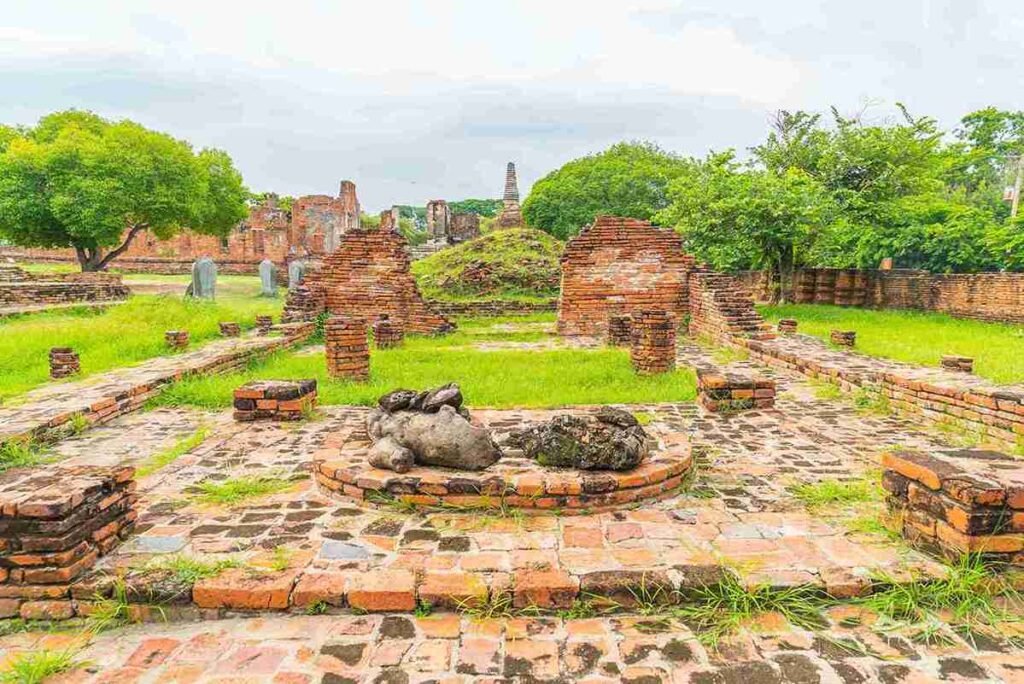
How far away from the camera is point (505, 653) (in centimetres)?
Answer: 253

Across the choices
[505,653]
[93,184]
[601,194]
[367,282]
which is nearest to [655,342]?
[505,653]

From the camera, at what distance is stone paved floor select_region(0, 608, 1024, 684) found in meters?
2.38

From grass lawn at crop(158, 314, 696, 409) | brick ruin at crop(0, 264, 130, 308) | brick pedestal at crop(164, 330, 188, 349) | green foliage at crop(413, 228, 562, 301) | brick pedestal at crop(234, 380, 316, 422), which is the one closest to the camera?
→ brick pedestal at crop(234, 380, 316, 422)

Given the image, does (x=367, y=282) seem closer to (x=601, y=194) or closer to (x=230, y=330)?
(x=230, y=330)

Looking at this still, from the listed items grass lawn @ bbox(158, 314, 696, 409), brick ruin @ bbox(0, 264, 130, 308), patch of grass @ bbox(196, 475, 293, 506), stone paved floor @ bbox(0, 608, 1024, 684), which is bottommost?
stone paved floor @ bbox(0, 608, 1024, 684)

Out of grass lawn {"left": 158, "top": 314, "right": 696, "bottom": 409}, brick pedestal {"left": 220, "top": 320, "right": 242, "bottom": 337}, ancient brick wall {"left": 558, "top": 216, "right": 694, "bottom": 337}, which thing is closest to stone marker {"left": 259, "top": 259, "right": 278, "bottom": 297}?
brick pedestal {"left": 220, "top": 320, "right": 242, "bottom": 337}

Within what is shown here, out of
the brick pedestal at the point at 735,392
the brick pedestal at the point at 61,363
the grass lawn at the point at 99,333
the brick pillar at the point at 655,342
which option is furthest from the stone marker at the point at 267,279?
the brick pedestal at the point at 735,392

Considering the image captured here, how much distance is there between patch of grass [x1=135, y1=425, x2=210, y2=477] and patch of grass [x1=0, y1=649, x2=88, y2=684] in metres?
2.22

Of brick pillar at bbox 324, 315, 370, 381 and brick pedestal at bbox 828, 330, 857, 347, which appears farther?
brick pedestal at bbox 828, 330, 857, 347

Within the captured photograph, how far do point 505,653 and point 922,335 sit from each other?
12.9 m

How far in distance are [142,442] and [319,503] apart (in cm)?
269

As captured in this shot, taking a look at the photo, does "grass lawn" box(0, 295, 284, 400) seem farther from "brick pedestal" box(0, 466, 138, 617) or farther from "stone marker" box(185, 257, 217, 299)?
"brick pedestal" box(0, 466, 138, 617)

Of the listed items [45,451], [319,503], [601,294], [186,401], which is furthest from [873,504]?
[601,294]

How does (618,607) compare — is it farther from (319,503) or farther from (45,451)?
(45,451)
